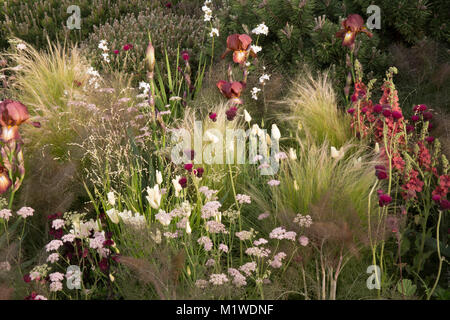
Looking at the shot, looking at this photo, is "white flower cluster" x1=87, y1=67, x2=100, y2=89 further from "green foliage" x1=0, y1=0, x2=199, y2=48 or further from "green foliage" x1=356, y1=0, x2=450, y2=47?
"green foliage" x1=0, y1=0, x2=199, y2=48

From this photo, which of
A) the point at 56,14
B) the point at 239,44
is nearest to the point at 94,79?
the point at 239,44

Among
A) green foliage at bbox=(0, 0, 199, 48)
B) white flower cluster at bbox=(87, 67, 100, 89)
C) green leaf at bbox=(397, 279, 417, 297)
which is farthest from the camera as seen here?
green foliage at bbox=(0, 0, 199, 48)

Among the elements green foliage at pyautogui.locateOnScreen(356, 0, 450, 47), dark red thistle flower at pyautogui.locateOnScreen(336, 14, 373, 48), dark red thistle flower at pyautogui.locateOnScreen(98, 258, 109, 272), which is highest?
green foliage at pyautogui.locateOnScreen(356, 0, 450, 47)

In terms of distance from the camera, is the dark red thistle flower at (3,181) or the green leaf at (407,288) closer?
the green leaf at (407,288)

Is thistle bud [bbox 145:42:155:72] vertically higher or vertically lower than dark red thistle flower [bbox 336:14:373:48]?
lower

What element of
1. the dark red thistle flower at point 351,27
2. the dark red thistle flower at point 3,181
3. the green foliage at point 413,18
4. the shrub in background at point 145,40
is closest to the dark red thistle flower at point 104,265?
the dark red thistle flower at point 3,181

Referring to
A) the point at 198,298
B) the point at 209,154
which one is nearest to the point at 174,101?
the point at 209,154

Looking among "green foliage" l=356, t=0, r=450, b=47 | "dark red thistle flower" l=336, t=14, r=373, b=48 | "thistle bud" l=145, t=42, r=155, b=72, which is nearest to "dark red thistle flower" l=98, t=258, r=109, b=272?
"thistle bud" l=145, t=42, r=155, b=72

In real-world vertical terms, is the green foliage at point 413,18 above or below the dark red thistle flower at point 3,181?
above

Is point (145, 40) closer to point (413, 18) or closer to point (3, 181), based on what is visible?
point (413, 18)

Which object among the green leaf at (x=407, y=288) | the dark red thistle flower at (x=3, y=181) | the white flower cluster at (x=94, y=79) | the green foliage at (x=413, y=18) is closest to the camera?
the green leaf at (x=407, y=288)

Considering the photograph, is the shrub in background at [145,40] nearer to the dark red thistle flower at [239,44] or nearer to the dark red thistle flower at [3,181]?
the dark red thistle flower at [239,44]

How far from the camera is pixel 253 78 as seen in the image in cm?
471

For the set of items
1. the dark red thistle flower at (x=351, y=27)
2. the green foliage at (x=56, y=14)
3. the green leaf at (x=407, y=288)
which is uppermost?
the green foliage at (x=56, y=14)
